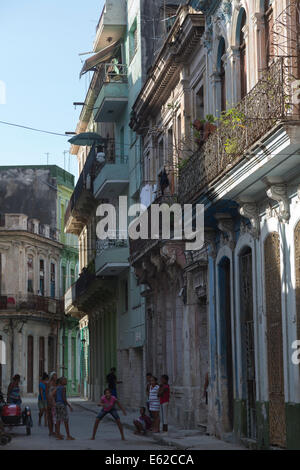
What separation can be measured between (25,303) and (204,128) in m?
36.5

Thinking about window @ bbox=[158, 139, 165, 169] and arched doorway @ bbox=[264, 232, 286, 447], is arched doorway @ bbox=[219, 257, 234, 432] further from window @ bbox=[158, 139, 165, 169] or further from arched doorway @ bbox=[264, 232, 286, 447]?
window @ bbox=[158, 139, 165, 169]

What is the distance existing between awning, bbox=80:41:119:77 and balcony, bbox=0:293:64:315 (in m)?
21.1

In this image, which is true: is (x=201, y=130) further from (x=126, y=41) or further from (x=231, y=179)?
(x=126, y=41)

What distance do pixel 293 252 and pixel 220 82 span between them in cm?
602

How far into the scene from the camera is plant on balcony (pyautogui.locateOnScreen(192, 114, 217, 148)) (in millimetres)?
18438

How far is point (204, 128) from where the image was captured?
18.8 m

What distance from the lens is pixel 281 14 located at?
47.9ft

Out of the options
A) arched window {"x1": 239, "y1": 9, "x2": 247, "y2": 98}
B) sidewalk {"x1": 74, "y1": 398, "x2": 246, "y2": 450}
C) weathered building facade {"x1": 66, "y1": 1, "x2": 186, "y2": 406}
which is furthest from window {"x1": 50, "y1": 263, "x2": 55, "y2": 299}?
arched window {"x1": 239, "y1": 9, "x2": 247, "y2": 98}

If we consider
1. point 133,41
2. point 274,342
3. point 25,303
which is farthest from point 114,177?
point 25,303

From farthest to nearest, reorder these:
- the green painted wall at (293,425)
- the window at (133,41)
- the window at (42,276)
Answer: the window at (42,276) → the window at (133,41) → the green painted wall at (293,425)

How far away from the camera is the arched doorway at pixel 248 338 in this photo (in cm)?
1734

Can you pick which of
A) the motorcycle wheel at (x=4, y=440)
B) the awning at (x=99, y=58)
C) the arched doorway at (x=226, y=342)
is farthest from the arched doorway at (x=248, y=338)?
the awning at (x=99, y=58)

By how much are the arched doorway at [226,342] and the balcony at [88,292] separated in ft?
54.8

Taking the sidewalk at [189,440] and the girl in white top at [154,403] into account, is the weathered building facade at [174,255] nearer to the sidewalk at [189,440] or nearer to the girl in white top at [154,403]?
the sidewalk at [189,440]
